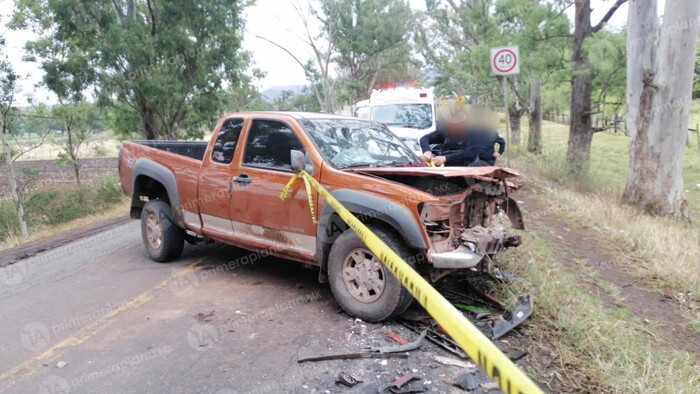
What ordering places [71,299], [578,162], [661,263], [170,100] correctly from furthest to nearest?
[170,100] → [578,162] → [661,263] → [71,299]

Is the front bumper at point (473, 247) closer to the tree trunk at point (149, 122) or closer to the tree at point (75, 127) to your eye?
the tree trunk at point (149, 122)

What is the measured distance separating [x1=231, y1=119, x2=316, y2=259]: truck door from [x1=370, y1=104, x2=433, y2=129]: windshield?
7410 mm

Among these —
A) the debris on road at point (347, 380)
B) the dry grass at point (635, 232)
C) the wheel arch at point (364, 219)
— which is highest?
the wheel arch at point (364, 219)

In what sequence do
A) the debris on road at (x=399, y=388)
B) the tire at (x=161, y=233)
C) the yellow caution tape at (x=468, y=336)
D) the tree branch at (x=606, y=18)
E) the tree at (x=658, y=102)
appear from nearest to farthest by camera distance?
the yellow caution tape at (x=468, y=336), the debris on road at (x=399, y=388), the tire at (x=161, y=233), the tree at (x=658, y=102), the tree branch at (x=606, y=18)

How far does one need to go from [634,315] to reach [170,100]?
15847 mm

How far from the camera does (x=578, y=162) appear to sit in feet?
43.5

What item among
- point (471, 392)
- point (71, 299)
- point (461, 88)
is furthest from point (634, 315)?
point (461, 88)

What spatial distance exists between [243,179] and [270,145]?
1.48 feet

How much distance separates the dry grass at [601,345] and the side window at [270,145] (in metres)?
2.62

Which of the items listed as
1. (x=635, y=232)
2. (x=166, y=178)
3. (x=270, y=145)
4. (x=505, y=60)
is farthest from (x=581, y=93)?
(x=166, y=178)

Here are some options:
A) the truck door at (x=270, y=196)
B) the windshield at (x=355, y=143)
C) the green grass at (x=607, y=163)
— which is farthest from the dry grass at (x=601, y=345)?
the green grass at (x=607, y=163)

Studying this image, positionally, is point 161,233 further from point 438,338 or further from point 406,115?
point 406,115

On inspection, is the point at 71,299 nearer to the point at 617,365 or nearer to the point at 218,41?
the point at 617,365

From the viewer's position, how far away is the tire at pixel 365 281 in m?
3.93
